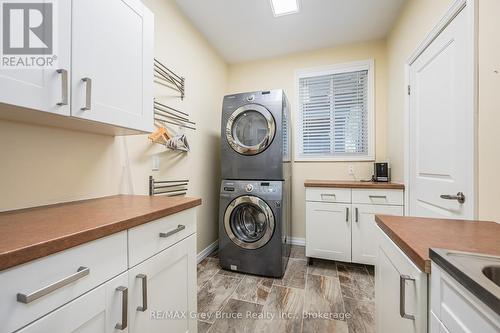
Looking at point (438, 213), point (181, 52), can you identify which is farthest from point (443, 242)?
point (181, 52)

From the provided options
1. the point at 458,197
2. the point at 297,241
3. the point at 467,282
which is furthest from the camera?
the point at 297,241

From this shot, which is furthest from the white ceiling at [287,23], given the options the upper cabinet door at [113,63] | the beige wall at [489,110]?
the beige wall at [489,110]

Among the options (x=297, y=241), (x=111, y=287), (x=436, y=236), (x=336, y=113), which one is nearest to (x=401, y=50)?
(x=336, y=113)

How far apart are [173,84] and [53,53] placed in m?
1.24

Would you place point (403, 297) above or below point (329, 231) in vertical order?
above

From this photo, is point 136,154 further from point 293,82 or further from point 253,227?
→ point 293,82

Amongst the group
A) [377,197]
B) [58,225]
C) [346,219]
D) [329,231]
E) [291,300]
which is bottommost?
[291,300]

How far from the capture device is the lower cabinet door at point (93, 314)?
1.83 feet

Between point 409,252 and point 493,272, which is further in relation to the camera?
point 409,252

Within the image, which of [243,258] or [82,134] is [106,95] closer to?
[82,134]

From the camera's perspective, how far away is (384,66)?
2.65 meters

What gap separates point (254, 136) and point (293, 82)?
1.23 metres

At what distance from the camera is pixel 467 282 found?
0.49 metres

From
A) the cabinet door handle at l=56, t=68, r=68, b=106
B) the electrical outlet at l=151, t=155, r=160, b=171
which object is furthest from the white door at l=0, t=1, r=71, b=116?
the electrical outlet at l=151, t=155, r=160, b=171
